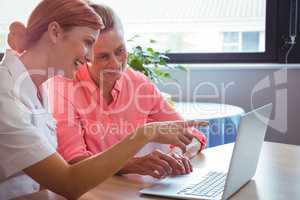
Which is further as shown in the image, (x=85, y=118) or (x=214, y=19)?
(x=214, y=19)

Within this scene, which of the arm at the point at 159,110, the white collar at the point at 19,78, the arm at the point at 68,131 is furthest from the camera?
the arm at the point at 159,110

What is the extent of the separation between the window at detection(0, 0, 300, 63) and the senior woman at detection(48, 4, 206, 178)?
4.61 feet

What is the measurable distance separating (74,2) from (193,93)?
198 centimetres

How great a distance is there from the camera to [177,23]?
315 cm

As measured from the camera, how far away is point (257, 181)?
4.30 ft

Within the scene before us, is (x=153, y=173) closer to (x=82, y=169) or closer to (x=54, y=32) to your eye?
(x=82, y=169)

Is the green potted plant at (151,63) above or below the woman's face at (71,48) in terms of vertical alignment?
below

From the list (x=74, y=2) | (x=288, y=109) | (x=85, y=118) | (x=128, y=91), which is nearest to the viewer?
(x=74, y=2)

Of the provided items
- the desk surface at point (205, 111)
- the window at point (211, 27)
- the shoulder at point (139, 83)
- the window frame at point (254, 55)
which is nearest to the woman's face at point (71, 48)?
the shoulder at point (139, 83)

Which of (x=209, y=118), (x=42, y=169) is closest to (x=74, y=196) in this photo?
(x=42, y=169)

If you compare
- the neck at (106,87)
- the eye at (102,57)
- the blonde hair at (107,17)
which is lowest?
the neck at (106,87)

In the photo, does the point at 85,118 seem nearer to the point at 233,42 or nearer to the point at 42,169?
the point at 42,169

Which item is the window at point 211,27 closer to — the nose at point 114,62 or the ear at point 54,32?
the nose at point 114,62

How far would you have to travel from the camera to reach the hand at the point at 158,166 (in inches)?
53.8
